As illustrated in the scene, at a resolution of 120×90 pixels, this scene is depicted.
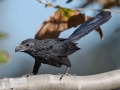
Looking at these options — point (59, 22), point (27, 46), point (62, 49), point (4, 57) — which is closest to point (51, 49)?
point (62, 49)

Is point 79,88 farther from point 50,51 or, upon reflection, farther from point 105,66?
point 105,66

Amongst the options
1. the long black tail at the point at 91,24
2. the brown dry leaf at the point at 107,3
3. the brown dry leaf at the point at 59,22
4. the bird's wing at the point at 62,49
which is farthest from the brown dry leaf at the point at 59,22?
the long black tail at the point at 91,24

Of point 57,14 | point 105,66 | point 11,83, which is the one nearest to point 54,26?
point 57,14

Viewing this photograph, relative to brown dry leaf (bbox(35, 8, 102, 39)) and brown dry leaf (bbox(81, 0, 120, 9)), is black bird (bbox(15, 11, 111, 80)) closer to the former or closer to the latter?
brown dry leaf (bbox(35, 8, 102, 39))

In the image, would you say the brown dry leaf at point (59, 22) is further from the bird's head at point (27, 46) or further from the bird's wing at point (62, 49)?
the bird's wing at point (62, 49)

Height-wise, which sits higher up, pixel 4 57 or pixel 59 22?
pixel 59 22

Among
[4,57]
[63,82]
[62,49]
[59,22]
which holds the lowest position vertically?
[63,82]

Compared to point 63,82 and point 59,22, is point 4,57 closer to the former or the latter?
point 63,82
